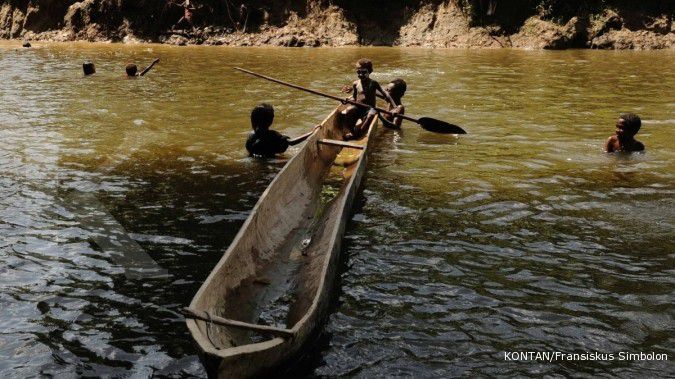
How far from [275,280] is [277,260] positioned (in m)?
0.39

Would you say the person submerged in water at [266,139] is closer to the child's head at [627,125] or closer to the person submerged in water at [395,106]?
the person submerged in water at [395,106]

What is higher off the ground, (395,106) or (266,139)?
(395,106)

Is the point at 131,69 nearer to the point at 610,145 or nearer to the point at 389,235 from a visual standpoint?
the point at 610,145

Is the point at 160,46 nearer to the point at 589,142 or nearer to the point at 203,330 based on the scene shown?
the point at 589,142

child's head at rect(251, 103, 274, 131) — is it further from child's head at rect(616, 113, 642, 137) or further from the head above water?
the head above water

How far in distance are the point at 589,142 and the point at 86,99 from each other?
35.4ft

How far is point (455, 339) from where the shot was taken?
14.6ft

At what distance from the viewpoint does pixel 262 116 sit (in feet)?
29.7

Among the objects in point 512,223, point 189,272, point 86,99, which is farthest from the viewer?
point 86,99

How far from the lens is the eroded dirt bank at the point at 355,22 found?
2753 centimetres

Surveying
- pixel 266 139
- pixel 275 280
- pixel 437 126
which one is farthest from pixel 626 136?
pixel 275 280

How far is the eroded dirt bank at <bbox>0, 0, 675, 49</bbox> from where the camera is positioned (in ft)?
90.3

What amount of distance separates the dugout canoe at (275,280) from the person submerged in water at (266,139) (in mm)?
1048

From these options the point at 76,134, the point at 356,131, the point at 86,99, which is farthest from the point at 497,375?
the point at 86,99
